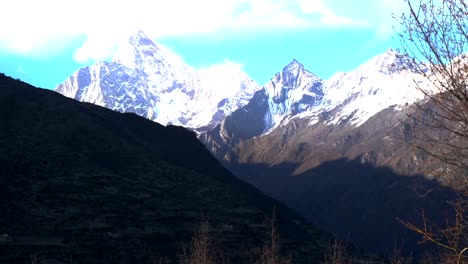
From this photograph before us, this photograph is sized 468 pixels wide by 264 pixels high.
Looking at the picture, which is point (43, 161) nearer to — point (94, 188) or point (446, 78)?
point (94, 188)

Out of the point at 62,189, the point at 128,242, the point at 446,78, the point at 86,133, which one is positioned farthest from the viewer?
the point at 86,133

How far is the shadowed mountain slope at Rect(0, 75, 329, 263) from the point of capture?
3169 inches

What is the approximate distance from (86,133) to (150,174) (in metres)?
17.5

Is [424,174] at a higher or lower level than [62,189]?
lower

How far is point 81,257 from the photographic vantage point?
74.8 metres

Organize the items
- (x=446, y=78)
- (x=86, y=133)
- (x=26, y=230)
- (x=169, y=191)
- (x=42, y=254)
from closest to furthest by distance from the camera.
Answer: (x=446, y=78) → (x=42, y=254) → (x=26, y=230) → (x=169, y=191) → (x=86, y=133)

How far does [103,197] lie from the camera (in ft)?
326

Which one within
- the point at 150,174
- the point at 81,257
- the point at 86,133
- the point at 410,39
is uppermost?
the point at 86,133

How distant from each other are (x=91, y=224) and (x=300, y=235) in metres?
43.1

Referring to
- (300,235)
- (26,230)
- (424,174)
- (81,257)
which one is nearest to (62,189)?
(26,230)

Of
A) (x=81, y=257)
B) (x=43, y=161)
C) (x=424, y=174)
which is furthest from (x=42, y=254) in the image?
(x=424, y=174)

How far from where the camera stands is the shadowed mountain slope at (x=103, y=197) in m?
80.5

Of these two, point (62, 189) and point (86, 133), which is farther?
point (86, 133)

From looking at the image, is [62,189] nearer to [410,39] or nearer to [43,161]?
[43,161]
